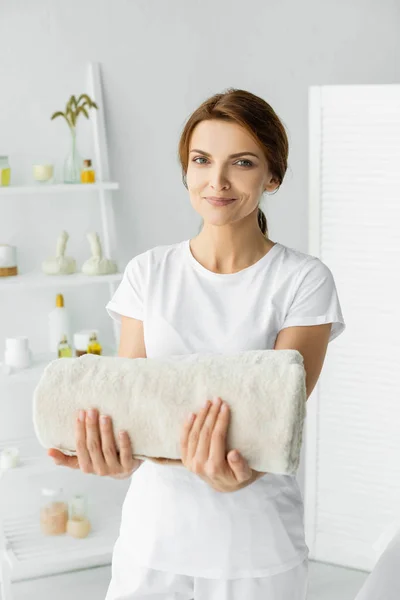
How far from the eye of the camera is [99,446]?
4.23 ft

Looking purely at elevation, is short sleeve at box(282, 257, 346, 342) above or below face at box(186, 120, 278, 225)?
below

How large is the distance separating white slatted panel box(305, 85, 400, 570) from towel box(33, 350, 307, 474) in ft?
5.84

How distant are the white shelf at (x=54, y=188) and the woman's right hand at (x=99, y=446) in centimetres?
162

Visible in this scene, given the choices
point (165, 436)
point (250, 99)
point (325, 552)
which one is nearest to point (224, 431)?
point (165, 436)

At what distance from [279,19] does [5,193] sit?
1.22 meters

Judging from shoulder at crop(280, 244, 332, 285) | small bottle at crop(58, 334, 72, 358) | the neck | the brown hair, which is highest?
the brown hair

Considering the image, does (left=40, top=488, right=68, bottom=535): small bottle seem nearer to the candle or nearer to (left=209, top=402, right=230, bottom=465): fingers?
the candle

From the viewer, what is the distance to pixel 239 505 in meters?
1.38

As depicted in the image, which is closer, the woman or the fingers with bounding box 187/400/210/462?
the fingers with bounding box 187/400/210/462

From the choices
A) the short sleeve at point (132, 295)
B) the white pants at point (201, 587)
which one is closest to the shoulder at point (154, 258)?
the short sleeve at point (132, 295)

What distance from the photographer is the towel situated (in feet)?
4.05

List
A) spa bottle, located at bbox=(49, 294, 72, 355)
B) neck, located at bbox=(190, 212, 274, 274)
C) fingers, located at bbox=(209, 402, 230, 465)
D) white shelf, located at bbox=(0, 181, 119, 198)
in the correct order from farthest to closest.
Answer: spa bottle, located at bbox=(49, 294, 72, 355) → white shelf, located at bbox=(0, 181, 119, 198) → neck, located at bbox=(190, 212, 274, 274) → fingers, located at bbox=(209, 402, 230, 465)

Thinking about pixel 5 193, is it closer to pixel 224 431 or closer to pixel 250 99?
pixel 250 99

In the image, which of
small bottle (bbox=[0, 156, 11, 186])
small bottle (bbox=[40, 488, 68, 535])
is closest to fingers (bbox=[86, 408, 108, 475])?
small bottle (bbox=[0, 156, 11, 186])
